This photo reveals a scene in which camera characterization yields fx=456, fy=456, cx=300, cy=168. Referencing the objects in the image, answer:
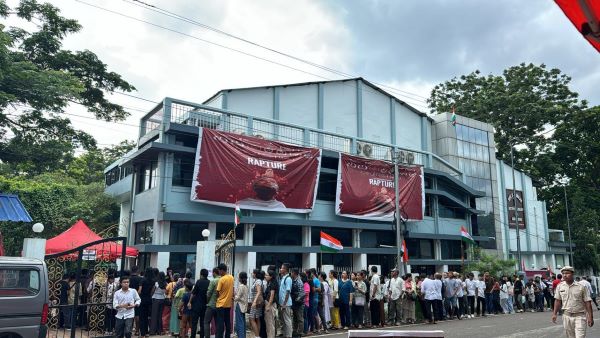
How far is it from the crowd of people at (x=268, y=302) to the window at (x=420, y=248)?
30.9 ft

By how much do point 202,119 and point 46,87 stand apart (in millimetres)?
6772

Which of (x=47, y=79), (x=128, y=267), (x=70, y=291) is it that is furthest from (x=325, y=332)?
(x=47, y=79)

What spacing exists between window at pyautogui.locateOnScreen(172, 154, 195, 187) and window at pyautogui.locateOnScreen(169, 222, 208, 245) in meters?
1.78

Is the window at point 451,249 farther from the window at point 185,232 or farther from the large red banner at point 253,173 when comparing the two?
the window at point 185,232

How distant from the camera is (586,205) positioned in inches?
1799

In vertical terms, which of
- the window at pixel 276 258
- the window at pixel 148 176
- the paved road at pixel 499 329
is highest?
the window at pixel 148 176

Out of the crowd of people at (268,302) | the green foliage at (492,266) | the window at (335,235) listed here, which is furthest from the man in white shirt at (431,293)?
the green foliage at (492,266)

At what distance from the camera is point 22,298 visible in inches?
319

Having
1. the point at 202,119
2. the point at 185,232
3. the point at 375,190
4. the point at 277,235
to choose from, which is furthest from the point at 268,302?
the point at 375,190

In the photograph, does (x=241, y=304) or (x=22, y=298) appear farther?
(x=241, y=304)

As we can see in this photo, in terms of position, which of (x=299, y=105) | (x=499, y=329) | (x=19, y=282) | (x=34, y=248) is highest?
(x=299, y=105)

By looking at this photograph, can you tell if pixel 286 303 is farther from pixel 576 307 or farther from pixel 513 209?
pixel 513 209

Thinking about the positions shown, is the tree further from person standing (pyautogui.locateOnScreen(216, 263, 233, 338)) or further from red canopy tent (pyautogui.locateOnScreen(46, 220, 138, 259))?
person standing (pyautogui.locateOnScreen(216, 263, 233, 338))

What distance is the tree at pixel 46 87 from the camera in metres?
16.0
